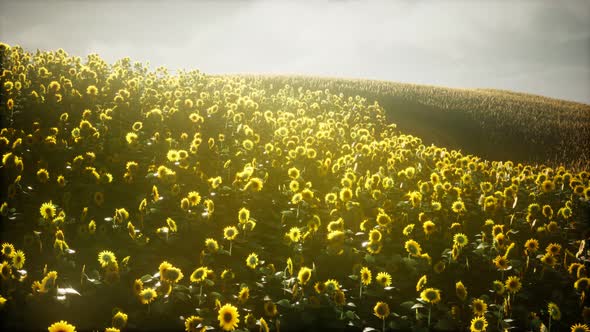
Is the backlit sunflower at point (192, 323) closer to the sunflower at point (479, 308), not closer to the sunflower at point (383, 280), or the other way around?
the sunflower at point (383, 280)

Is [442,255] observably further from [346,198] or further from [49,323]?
[49,323]

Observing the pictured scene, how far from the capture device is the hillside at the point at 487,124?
70.1 ft

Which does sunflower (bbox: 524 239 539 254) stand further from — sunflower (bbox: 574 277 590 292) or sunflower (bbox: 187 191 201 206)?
sunflower (bbox: 187 191 201 206)

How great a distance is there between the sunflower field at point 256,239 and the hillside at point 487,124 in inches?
519

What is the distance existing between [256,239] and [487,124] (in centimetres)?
2375

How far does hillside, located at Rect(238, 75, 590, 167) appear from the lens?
2138 centimetres

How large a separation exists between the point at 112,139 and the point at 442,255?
6434 mm

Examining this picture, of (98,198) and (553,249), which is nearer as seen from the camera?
(553,249)

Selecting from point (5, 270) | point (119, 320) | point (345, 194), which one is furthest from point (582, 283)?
point (5, 270)

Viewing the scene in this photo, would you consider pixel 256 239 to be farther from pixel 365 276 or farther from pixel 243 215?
pixel 365 276

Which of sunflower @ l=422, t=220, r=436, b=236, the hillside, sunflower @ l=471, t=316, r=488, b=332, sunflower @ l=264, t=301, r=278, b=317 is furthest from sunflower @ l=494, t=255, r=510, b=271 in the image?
the hillside

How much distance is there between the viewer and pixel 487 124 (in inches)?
979

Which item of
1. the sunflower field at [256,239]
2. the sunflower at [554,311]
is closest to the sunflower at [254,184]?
the sunflower field at [256,239]

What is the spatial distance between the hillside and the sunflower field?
43.2 feet
